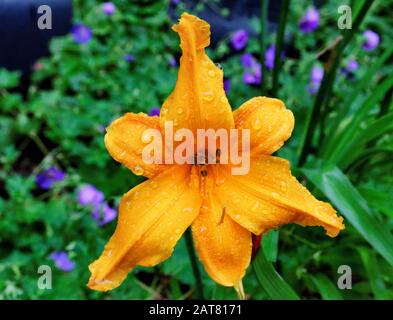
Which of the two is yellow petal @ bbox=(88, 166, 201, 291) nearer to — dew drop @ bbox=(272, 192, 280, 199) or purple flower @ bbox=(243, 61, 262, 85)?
dew drop @ bbox=(272, 192, 280, 199)

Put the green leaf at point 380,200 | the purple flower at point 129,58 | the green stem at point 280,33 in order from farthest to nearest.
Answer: the purple flower at point 129,58, the green stem at point 280,33, the green leaf at point 380,200

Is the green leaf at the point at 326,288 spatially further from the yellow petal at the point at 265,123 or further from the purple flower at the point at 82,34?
the purple flower at the point at 82,34

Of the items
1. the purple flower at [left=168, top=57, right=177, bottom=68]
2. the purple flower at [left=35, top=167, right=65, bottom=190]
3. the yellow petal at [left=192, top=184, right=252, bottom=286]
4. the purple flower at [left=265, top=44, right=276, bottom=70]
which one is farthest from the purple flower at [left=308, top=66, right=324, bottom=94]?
the yellow petal at [left=192, top=184, right=252, bottom=286]

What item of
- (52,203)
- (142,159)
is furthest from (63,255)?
(142,159)

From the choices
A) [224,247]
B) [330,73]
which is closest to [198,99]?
[224,247]

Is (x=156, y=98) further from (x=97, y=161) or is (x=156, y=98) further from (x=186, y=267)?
(x=186, y=267)

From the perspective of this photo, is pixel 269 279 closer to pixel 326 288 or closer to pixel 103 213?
pixel 326 288

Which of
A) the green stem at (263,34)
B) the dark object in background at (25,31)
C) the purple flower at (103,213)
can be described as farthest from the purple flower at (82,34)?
the green stem at (263,34)
